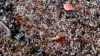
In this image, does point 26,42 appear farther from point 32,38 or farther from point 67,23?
point 67,23

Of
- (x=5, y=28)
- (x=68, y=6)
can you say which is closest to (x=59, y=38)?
(x=68, y=6)

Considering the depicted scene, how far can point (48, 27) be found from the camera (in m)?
5.77

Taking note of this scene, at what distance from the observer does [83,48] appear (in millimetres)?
5477

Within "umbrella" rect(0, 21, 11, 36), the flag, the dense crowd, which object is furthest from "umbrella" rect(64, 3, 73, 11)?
"umbrella" rect(0, 21, 11, 36)

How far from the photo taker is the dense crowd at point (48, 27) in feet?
18.0

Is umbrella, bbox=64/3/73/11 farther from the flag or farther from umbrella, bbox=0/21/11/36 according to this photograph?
umbrella, bbox=0/21/11/36

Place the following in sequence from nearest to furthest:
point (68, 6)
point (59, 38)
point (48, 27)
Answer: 1. point (59, 38)
2. point (48, 27)
3. point (68, 6)

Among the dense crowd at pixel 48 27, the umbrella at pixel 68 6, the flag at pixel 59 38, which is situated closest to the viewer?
the dense crowd at pixel 48 27

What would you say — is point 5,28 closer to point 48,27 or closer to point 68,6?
point 48,27

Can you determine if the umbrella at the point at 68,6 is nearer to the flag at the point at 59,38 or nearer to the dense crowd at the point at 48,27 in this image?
the dense crowd at the point at 48,27

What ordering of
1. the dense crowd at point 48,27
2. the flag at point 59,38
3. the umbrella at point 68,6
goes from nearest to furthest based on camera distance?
the dense crowd at point 48,27, the flag at point 59,38, the umbrella at point 68,6

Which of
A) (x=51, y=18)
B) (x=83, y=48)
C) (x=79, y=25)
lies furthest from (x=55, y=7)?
(x=83, y=48)

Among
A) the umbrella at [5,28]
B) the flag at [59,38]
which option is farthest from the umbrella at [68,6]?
the umbrella at [5,28]

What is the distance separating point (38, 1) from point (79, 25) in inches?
42.9
